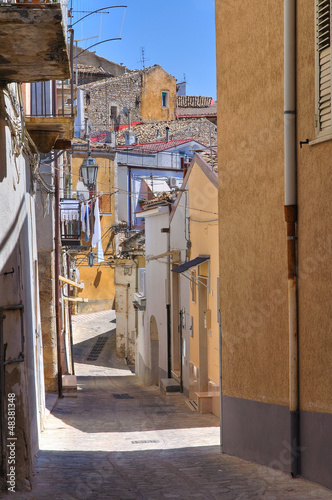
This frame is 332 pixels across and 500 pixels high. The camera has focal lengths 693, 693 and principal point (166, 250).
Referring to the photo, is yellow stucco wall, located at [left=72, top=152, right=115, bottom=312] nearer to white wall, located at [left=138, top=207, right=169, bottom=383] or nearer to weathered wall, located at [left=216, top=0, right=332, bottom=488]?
white wall, located at [left=138, top=207, right=169, bottom=383]

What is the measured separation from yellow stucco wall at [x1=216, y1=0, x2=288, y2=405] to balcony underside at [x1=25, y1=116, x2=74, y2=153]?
2.63 meters

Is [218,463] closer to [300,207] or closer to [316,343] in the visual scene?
[316,343]

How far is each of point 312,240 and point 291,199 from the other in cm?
61

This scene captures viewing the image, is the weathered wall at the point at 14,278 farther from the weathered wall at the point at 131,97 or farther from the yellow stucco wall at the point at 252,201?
the weathered wall at the point at 131,97

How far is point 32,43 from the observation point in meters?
6.32

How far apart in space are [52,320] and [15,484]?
29.5 ft

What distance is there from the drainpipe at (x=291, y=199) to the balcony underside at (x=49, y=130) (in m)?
4.24

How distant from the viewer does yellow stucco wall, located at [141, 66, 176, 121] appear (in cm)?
5097

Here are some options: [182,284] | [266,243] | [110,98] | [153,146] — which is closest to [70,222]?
[182,284]

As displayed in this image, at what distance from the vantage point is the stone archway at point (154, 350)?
2317cm

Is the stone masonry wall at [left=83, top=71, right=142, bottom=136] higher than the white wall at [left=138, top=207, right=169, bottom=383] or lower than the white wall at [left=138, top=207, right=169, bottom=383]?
higher

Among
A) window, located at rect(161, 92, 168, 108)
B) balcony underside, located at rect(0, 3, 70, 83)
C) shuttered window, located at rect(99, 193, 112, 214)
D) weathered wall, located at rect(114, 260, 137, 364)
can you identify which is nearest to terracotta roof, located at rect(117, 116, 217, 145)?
window, located at rect(161, 92, 168, 108)

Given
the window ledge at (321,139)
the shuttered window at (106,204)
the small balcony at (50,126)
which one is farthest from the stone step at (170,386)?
the shuttered window at (106,204)

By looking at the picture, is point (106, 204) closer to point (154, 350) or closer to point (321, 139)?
point (154, 350)
